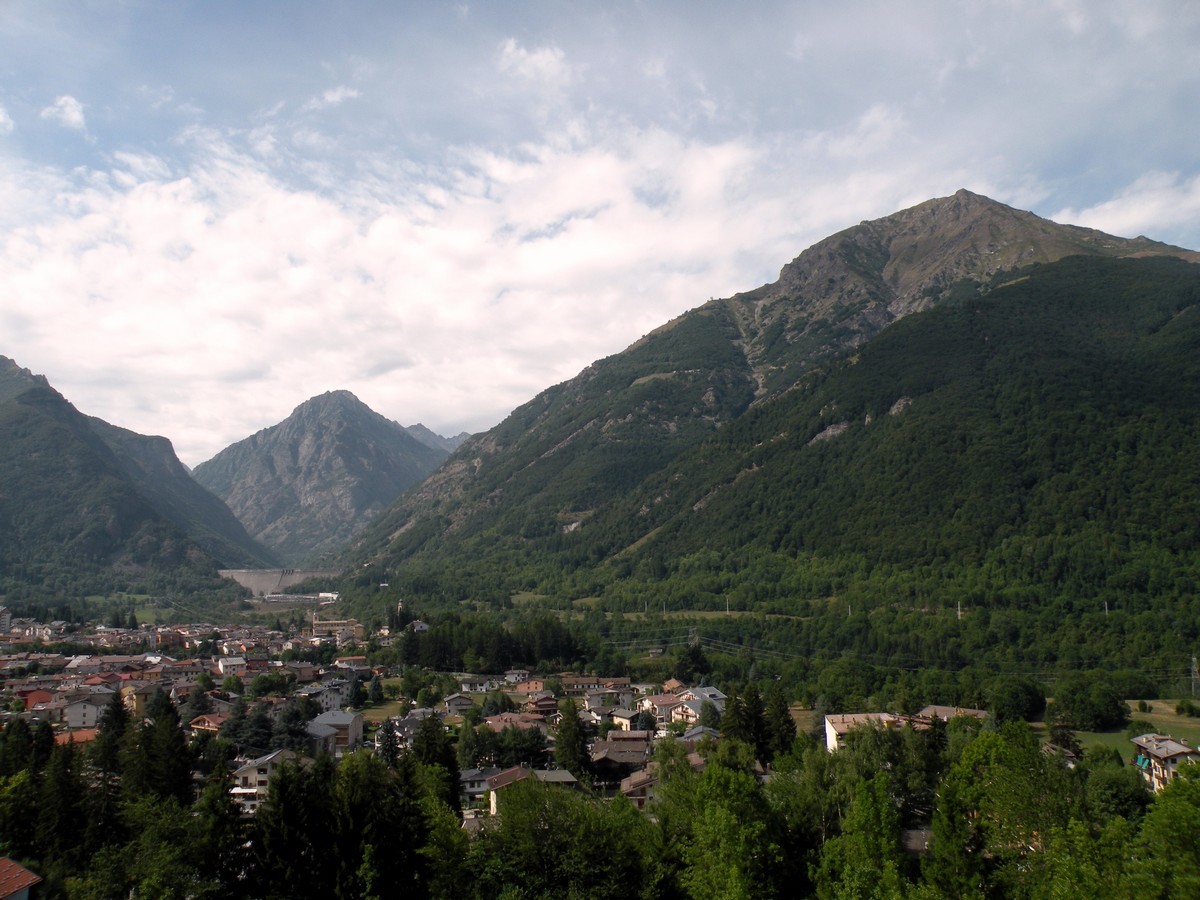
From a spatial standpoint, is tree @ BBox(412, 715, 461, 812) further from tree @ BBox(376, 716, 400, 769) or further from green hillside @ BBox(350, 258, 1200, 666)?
green hillside @ BBox(350, 258, 1200, 666)

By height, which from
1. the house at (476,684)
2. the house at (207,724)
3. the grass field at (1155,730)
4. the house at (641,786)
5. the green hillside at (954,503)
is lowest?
the grass field at (1155,730)

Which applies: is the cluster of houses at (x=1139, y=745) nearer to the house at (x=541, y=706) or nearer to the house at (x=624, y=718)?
the house at (x=624, y=718)

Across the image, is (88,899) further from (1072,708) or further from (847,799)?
(1072,708)

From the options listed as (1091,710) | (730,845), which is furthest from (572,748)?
(1091,710)

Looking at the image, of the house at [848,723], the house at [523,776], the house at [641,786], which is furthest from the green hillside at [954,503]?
the house at [523,776]

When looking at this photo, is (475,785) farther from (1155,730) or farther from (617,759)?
(1155,730)

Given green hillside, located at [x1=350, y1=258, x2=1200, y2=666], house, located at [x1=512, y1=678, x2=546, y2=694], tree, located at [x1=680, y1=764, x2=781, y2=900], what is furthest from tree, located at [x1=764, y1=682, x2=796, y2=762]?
A: green hillside, located at [x1=350, y1=258, x2=1200, y2=666]

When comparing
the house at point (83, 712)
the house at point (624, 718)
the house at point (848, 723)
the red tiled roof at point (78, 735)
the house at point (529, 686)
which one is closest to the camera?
the house at point (848, 723)

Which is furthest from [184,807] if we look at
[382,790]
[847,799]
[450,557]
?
[450,557]
